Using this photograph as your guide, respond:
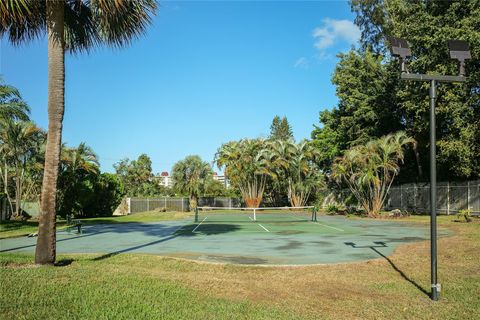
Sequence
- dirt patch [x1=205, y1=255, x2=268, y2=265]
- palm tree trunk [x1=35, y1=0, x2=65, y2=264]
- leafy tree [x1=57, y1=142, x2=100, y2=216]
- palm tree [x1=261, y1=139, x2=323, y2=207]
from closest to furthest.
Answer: palm tree trunk [x1=35, y1=0, x2=65, y2=264] → dirt patch [x1=205, y1=255, x2=268, y2=265] → leafy tree [x1=57, y1=142, x2=100, y2=216] → palm tree [x1=261, y1=139, x2=323, y2=207]

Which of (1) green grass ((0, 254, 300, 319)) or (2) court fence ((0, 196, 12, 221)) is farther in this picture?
(2) court fence ((0, 196, 12, 221))

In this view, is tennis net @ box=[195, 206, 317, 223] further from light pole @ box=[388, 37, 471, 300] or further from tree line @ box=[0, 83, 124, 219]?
light pole @ box=[388, 37, 471, 300]

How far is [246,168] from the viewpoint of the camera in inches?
1895

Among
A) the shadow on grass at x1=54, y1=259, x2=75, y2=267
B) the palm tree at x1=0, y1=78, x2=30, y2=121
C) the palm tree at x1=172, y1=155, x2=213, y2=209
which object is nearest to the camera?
the shadow on grass at x1=54, y1=259, x2=75, y2=267

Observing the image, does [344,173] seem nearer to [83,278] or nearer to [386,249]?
[386,249]

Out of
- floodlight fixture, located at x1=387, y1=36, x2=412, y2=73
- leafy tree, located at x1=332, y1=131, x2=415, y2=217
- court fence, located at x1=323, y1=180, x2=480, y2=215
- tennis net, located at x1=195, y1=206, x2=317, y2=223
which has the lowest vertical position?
tennis net, located at x1=195, y1=206, x2=317, y2=223

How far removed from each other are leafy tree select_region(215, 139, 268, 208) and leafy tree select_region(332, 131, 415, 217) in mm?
14932

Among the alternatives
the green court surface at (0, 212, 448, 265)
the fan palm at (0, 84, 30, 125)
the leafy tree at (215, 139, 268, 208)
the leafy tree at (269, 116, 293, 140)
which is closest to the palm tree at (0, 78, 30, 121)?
the fan palm at (0, 84, 30, 125)

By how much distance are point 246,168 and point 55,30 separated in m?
38.5

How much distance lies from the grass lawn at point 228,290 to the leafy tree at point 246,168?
36.8 m

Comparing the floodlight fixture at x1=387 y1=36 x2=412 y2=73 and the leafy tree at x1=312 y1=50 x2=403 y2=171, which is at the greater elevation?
→ the leafy tree at x1=312 y1=50 x2=403 y2=171

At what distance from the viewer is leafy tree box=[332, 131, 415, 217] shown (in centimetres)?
3188

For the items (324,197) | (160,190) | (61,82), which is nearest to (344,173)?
(324,197)

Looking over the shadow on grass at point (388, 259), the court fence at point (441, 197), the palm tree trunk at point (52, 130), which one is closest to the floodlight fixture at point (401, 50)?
the shadow on grass at point (388, 259)
